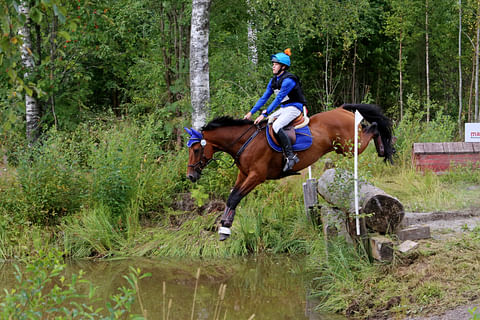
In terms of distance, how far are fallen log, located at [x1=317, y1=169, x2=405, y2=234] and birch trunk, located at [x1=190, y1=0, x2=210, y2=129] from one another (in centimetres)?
455

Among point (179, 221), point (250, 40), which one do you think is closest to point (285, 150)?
point (179, 221)

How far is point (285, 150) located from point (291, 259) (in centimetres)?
205

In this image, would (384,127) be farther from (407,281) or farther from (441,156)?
(441,156)

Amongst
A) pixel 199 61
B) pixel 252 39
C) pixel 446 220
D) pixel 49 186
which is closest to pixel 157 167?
pixel 49 186

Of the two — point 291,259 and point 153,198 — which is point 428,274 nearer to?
point 291,259

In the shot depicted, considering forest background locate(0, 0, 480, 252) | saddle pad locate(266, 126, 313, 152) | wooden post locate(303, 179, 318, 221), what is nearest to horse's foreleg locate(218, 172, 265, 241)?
saddle pad locate(266, 126, 313, 152)

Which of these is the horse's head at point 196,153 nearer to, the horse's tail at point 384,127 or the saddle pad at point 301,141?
the saddle pad at point 301,141

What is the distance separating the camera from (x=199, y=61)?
11328 mm

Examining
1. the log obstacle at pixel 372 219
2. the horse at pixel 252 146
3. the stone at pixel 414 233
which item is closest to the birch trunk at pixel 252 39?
the horse at pixel 252 146

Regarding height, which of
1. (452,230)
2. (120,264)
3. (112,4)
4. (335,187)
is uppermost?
(112,4)

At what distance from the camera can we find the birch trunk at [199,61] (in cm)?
1125

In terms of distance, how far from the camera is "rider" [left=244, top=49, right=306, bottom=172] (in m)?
7.65

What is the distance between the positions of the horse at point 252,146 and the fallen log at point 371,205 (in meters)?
0.45

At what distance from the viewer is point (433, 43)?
22344 millimetres
